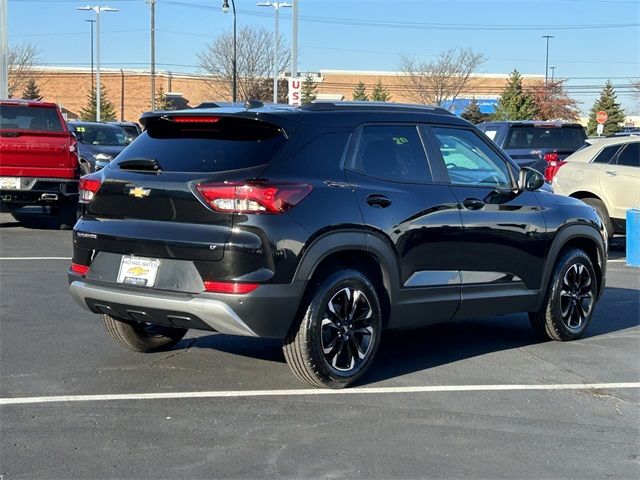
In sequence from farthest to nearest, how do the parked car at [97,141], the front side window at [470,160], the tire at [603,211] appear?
the parked car at [97,141]
the tire at [603,211]
the front side window at [470,160]

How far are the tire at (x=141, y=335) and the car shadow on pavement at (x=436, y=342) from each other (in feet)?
0.59

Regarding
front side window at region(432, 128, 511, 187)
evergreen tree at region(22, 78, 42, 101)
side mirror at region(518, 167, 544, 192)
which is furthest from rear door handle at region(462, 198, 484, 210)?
evergreen tree at region(22, 78, 42, 101)

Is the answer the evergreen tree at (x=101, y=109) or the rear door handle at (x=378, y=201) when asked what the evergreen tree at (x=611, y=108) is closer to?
the evergreen tree at (x=101, y=109)

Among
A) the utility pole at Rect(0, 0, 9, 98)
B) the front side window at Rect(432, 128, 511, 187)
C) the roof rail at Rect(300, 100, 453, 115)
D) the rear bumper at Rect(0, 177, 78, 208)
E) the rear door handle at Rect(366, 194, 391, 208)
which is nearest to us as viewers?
the rear door handle at Rect(366, 194, 391, 208)

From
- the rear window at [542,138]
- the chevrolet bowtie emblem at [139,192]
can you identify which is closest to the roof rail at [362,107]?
the chevrolet bowtie emblem at [139,192]

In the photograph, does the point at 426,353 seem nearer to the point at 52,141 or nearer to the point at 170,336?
the point at 170,336

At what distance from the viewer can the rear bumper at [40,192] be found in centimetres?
1380

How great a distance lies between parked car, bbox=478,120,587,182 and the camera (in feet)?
54.4

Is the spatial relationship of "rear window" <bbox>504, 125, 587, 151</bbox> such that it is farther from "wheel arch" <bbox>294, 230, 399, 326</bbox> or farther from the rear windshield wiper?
the rear windshield wiper

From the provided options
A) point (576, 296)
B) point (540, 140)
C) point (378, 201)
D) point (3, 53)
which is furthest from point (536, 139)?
point (3, 53)

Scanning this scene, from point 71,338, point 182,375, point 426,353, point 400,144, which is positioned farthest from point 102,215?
point 426,353

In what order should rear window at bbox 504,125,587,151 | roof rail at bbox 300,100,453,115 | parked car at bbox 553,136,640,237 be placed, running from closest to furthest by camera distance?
roof rail at bbox 300,100,453,115
parked car at bbox 553,136,640,237
rear window at bbox 504,125,587,151

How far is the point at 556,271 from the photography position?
7.14 meters

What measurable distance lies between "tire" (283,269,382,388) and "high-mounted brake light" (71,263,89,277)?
1435 mm
